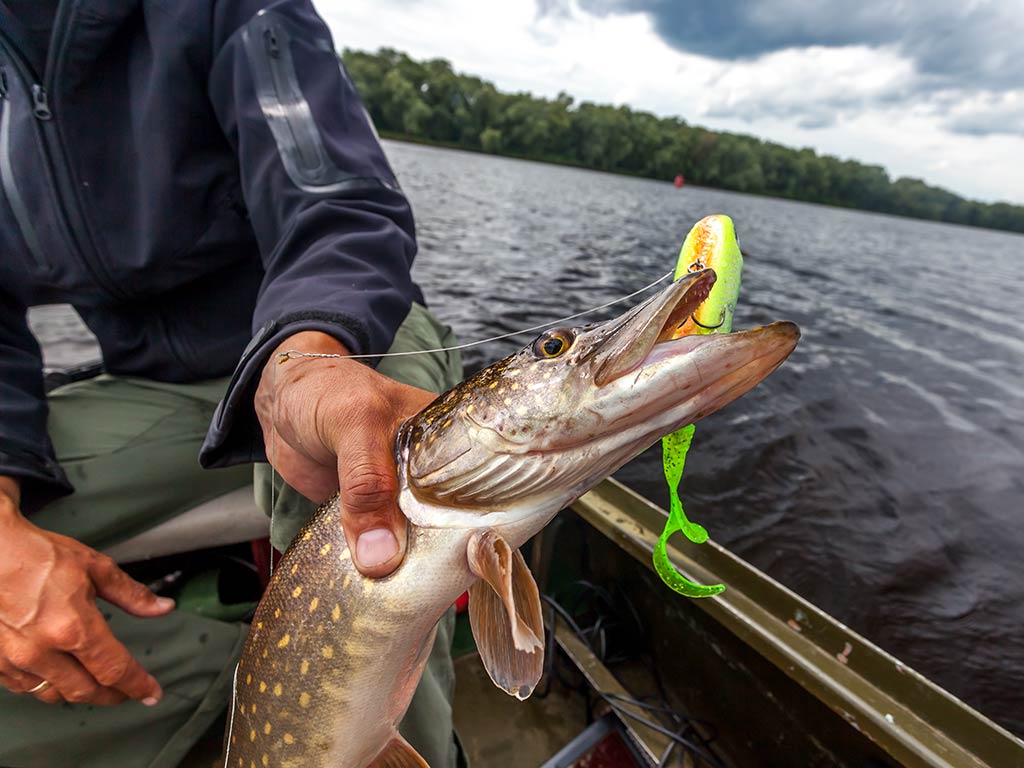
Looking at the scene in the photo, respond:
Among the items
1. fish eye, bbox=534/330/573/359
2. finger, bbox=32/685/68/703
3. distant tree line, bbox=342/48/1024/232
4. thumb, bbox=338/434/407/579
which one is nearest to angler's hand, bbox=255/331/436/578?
thumb, bbox=338/434/407/579

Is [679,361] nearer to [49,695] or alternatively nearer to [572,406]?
[572,406]

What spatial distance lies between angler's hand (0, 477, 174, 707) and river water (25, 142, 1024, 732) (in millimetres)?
4138

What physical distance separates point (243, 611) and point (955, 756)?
2.51 metres

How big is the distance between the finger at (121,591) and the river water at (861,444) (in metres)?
3.99

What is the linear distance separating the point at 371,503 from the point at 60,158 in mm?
1732

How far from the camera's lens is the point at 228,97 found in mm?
1866

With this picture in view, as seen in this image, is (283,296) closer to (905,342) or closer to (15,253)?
(15,253)

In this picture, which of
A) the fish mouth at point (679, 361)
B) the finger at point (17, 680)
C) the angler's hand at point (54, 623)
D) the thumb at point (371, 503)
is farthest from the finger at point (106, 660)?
the fish mouth at point (679, 361)

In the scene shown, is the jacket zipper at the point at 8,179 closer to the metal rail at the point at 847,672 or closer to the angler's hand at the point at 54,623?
the angler's hand at the point at 54,623

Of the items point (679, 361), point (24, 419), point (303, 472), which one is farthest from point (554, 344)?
point (24, 419)

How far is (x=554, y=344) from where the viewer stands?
119 centimetres

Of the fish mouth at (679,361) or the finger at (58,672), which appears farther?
the finger at (58,672)

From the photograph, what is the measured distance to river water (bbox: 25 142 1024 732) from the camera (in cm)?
399

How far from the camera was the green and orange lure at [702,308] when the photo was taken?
4.33ft
